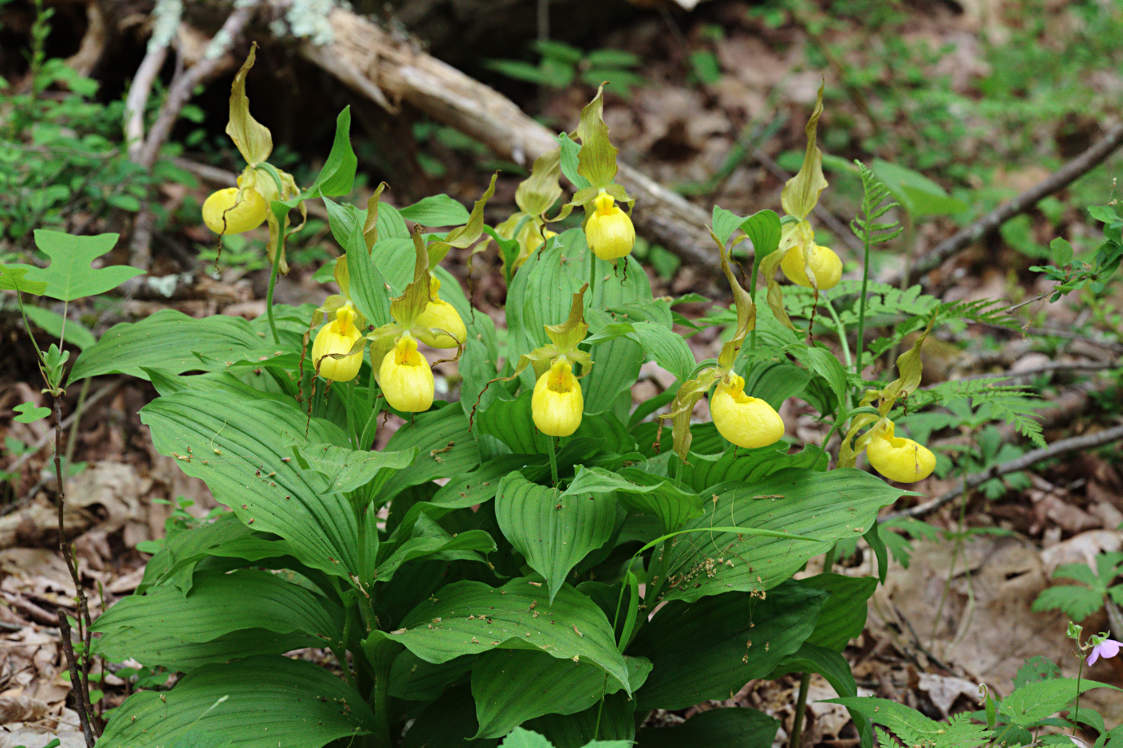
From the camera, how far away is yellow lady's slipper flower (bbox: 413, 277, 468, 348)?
1.51m

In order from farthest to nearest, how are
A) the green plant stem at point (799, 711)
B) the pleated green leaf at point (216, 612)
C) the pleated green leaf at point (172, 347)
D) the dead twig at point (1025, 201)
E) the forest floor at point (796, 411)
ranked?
the dead twig at point (1025, 201)
the forest floor at point (796, 411)
the green plant stem at point (799, 711)
the pleated green leaf at point (172, 347)
the pleated green leaf at point (216, 612)

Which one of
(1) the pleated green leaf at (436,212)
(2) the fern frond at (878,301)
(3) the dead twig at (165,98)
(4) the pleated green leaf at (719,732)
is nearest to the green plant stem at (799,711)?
(4) the pleated green leaf at (719,732)

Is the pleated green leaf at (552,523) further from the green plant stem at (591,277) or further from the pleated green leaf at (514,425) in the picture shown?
the green plant stem at (591,277)

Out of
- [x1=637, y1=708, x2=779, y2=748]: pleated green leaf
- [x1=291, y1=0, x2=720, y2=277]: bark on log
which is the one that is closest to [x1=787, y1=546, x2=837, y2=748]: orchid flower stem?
[x1=637, y1=708, x2=779, y2=748]: pleated green leaf

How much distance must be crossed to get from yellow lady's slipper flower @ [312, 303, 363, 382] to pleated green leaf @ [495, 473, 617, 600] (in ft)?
1.14

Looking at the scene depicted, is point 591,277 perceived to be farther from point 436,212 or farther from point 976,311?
point 976,311

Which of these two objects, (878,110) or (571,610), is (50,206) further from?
(878,110)

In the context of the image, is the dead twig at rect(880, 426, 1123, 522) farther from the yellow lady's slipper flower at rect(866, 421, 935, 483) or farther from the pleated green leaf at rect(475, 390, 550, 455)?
the pleated green leaf at rect(475, 390, 550, 455)

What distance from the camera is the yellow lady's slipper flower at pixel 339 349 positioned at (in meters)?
1.50

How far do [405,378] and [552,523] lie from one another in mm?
365

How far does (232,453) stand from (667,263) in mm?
2846

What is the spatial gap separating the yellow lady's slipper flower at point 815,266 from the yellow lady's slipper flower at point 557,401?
0.48 metres

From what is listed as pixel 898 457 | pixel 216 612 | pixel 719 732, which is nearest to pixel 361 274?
pixel 216 612

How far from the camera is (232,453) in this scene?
1582mm
